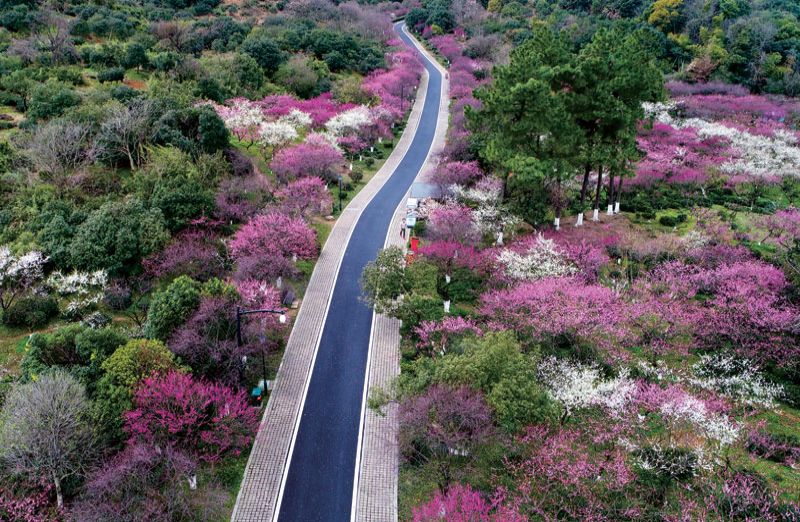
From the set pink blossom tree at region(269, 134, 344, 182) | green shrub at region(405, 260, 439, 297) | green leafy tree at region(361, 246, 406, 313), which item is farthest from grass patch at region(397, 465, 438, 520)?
pink blossom tree at region(269, 134, 344, 182)

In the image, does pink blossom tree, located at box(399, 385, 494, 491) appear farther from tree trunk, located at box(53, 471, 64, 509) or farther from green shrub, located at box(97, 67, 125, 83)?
green shrub, located at box(97, 67, 125, 83)

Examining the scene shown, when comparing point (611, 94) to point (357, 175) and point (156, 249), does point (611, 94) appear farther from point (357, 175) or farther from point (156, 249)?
point (156, 249)

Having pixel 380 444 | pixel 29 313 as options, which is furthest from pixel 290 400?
pixel 29 313

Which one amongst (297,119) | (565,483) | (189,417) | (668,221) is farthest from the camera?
(297,119)

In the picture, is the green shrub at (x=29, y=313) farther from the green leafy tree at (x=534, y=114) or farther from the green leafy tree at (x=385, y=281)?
the green leafy tree at (x=534, y=114)

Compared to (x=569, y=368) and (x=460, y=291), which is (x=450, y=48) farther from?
(x=569, y=368)

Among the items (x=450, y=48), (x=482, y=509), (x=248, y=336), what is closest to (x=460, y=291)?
(x=248, y=336)
